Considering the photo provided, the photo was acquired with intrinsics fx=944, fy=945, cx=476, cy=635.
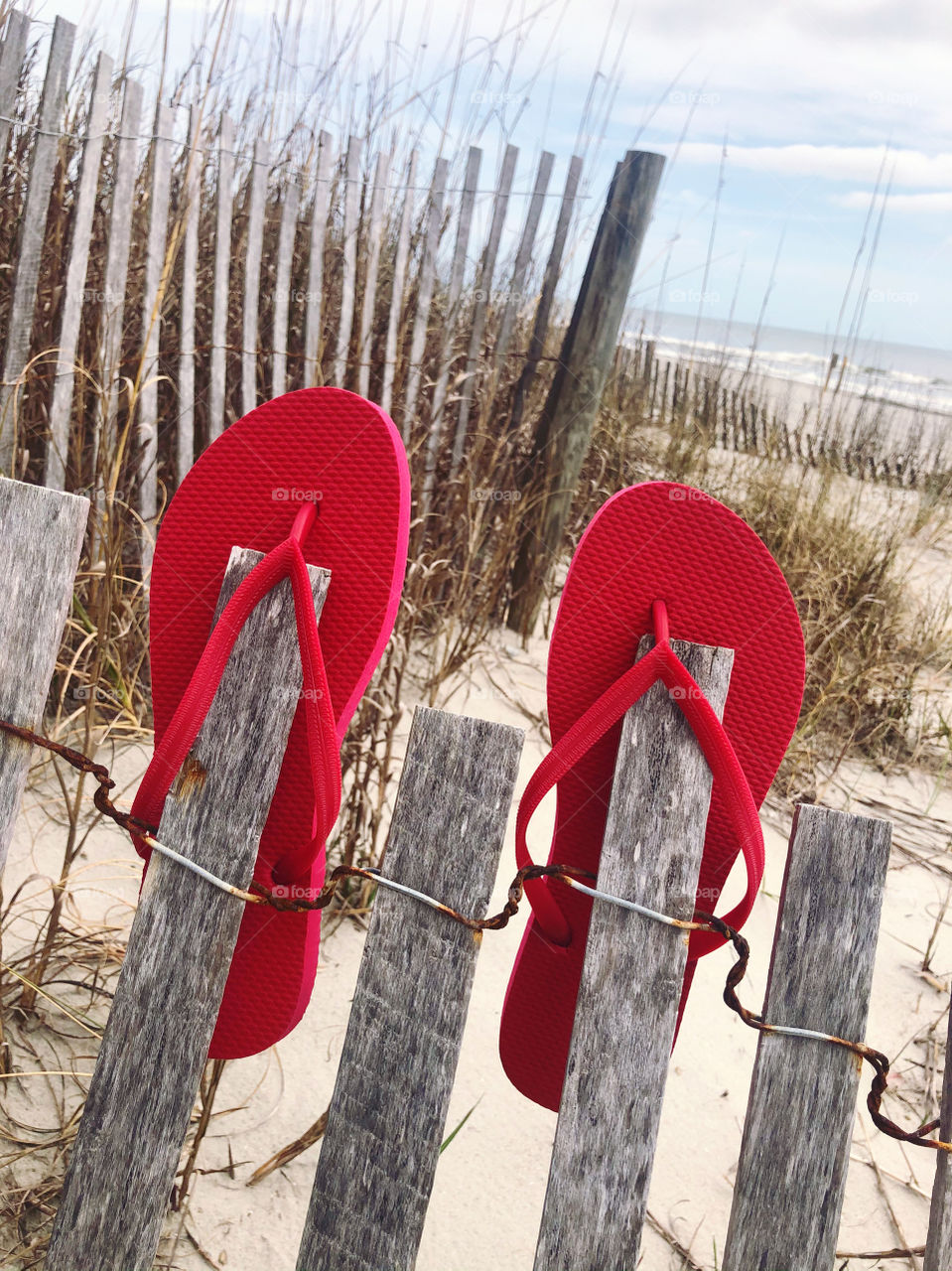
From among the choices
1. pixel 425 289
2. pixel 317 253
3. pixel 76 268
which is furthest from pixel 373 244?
pixel 76 268

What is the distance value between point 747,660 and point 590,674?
17cm

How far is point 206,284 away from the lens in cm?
331

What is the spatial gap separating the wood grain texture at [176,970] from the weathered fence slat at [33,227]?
5.78 feet

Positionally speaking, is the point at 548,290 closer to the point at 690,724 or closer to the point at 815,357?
the point at 690,724

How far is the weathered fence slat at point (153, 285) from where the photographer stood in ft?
8.86

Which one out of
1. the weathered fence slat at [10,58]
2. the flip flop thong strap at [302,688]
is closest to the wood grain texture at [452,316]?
the weathered fence slat at [10,58]

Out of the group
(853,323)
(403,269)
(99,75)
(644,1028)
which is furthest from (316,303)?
(853,323)

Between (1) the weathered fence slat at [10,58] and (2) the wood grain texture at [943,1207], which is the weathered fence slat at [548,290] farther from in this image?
(2) the wood grain texture at [943,1207]

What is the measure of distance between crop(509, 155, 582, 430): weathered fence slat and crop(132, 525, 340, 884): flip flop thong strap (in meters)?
2.81

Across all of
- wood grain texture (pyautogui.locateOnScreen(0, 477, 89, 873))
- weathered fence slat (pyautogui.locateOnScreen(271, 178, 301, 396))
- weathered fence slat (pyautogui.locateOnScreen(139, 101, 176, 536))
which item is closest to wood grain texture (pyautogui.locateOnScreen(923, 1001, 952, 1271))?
wood grain texture (pyautogui.locateOnScreen(0, 477, 89, 873))

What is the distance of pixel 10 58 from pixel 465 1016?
8.57 feet

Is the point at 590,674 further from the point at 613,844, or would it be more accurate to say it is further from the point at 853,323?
the point at 853,323

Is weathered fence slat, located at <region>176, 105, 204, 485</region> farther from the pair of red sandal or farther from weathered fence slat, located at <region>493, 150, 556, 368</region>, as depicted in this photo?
the pair of red sandal

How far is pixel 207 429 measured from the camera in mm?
3068
